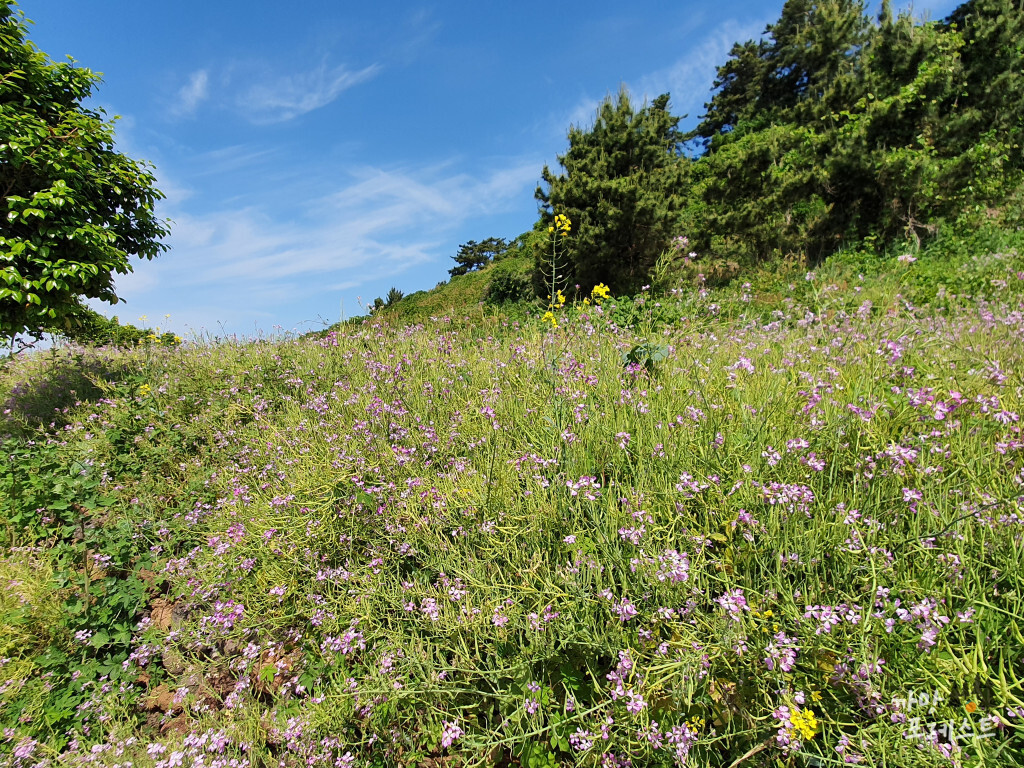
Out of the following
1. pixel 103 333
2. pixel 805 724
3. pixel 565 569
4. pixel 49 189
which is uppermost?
pixel 49 189

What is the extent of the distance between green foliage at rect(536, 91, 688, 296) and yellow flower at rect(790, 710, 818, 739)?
1045cm

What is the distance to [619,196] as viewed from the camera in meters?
11.2


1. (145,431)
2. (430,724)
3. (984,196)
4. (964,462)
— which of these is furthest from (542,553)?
(984,196)

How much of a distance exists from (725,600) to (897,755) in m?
0.51

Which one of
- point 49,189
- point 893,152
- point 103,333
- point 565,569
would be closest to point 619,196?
point 893,152

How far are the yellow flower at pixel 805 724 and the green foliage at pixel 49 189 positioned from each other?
24.3 ft

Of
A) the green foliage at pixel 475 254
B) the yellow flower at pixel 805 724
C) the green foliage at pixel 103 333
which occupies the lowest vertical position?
the yellow flower at pixel 805 724

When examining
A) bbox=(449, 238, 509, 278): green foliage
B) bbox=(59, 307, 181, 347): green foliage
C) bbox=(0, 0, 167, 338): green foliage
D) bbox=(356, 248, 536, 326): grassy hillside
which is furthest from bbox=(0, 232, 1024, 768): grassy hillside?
bbox=(449, 238, 509, 278): green foliage

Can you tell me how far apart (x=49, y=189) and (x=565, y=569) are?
7521 millimetres

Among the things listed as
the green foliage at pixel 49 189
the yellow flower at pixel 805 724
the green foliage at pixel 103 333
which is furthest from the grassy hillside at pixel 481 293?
the yellow flower at pixel 805 724

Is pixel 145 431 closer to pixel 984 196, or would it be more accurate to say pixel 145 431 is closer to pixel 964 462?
pixel 964 462

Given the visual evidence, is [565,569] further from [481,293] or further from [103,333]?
[481,293]

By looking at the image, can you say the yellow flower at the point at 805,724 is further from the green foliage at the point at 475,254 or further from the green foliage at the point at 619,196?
the green foliage at the point at 475,254

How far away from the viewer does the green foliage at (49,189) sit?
5.14 m
